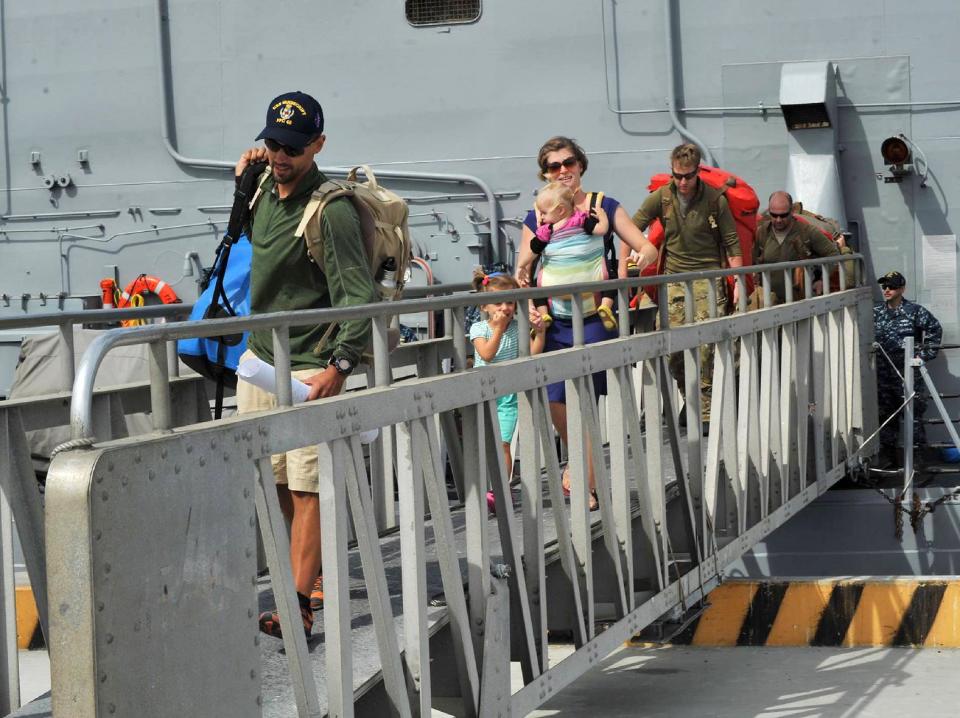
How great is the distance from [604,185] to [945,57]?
2.94 metres

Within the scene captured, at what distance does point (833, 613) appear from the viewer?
7.79 meters

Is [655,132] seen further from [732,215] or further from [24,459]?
[24,459]

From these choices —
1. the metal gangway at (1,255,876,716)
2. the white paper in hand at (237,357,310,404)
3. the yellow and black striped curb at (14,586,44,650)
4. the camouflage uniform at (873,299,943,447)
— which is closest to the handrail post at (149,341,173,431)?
the metal gangway at (1,255,876,716)

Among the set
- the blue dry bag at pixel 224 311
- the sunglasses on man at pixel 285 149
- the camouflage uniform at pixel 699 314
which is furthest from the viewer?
the camouflage uniform at pixel 699 314

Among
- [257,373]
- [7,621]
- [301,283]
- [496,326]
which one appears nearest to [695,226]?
[496,326]

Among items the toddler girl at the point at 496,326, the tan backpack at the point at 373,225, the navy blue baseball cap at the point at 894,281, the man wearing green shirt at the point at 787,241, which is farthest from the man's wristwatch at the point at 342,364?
the navy blue baseball cap at the point at 894,281

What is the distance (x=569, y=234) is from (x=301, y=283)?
7.47ft

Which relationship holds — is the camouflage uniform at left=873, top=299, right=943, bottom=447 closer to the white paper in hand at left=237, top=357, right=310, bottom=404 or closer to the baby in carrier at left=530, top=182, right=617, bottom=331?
the baby in carrier at left=530, top=182, right=617, bottom=331

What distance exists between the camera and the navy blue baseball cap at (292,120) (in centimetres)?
413

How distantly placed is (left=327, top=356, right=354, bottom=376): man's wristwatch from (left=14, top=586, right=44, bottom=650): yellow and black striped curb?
3594mm

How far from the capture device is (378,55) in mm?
12555

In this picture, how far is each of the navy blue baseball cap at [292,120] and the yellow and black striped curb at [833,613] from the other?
4451mm

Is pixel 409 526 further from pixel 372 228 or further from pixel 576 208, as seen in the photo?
pixel 576 208

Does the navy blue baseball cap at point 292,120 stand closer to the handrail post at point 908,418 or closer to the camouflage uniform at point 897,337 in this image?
the handrail post at point 908,418
